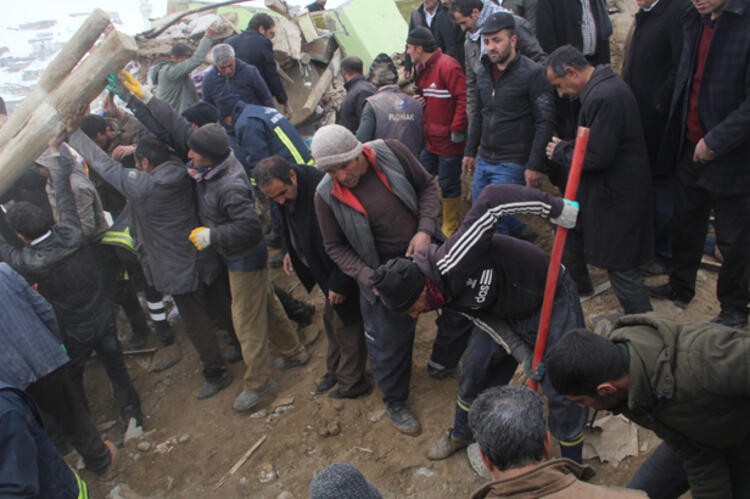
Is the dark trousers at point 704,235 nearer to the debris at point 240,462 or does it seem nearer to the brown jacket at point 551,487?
the brown jacket at point 551,487

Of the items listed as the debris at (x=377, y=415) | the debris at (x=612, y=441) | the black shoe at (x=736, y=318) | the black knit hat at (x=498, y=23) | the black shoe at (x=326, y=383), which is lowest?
the black shoe at (x=326, y=383)

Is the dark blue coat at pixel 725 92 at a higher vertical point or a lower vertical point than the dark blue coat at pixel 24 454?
higher

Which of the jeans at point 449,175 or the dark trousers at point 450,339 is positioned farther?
the jeans at point 449,175

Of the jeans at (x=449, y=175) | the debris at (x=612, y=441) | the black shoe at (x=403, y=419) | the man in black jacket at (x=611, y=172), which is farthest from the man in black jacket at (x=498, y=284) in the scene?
the jeans at (x=449, y=175)

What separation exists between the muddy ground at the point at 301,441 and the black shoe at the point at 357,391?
2.2 inches

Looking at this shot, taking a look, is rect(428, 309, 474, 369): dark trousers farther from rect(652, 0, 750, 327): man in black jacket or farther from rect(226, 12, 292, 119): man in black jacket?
rect(226, 12, 292, 119): man in black jacket

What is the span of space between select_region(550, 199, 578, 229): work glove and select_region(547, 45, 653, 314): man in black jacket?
940 millimetres

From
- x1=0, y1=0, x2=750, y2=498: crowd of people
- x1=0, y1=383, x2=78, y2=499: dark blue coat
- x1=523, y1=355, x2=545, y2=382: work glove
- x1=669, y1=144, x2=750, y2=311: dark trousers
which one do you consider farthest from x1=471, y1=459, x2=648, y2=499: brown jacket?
x1=669, y1=144, x2=750, y2=311: dark trousers

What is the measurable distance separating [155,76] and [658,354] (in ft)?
26.1

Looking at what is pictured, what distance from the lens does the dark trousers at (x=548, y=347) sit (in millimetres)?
3262

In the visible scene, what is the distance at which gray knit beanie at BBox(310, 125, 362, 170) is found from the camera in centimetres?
370

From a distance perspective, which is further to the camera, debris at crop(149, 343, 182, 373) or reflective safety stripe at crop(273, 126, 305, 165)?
debris at crop(149, 343, 182, 373)

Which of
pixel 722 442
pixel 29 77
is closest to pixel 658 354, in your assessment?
pixel 722 442

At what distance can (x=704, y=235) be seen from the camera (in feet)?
14.4
